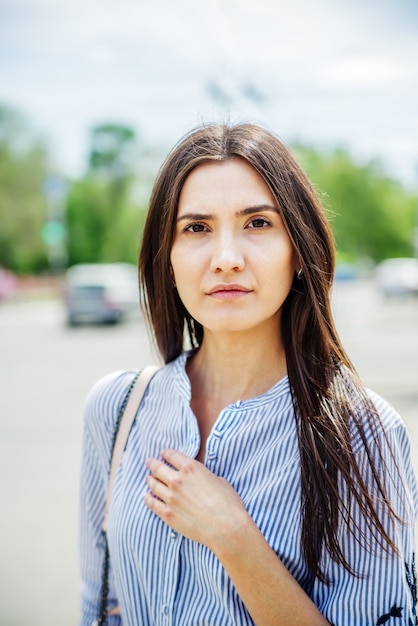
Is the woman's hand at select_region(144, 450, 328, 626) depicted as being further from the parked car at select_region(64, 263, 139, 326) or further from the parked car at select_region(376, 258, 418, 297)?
the parked car at select_region(376, 258, 418, 297)

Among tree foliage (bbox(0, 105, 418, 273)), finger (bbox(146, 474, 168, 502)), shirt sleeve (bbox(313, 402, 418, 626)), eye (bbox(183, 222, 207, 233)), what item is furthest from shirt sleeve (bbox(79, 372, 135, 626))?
tree foliage (bbox(0, 105, 418, 273))

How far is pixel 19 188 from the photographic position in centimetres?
3641

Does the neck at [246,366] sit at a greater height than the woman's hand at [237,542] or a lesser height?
greater

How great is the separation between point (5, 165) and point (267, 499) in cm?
3773

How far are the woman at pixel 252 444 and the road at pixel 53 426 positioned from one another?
1.41ft

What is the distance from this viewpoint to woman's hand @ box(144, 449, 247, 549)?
133 cm

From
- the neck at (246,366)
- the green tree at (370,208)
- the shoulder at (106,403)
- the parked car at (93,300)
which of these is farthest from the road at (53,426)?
the green tree at (370,208)

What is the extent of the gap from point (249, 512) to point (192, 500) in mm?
127

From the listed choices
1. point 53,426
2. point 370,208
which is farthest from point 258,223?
point 370,208

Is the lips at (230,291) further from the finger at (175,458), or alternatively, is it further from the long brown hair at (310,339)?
the finger at (175,458)

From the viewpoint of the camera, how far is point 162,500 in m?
1.43

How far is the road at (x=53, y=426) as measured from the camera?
314cm

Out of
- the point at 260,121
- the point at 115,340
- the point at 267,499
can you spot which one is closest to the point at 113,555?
the point at 267,499

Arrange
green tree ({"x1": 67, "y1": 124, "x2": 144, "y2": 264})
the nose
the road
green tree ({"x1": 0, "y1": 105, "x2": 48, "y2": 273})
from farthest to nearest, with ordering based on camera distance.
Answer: green tree ({"x1": 67, "y1": 124, "x2": 144, "y2": 264}) → green tree ({"x1": 0, "y1": 105, "x2": 48, "y2": 273}) → the road → the nose
